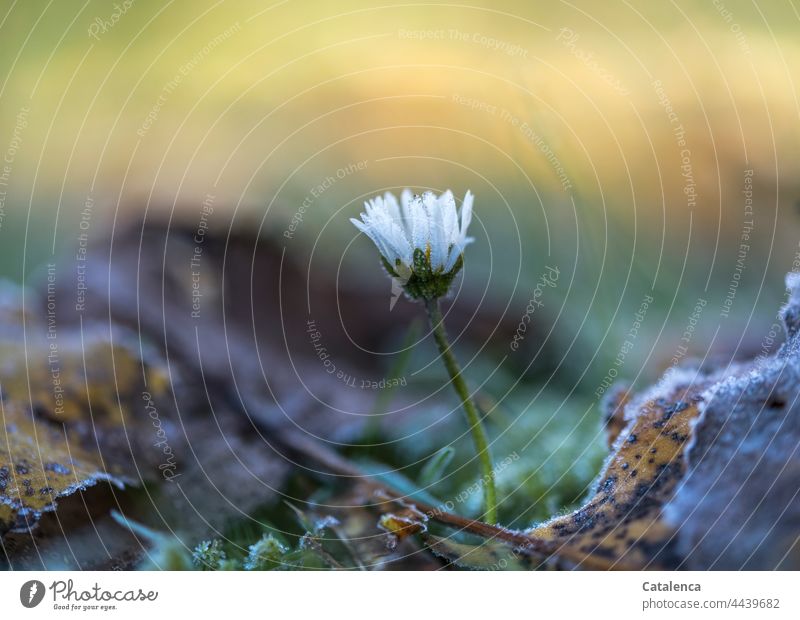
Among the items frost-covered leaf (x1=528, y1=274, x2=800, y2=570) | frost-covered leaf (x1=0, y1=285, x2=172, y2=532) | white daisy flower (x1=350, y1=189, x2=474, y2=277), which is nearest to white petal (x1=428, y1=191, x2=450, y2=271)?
white daisy flower (x1=350, y1=189, x2=474, y2=277)

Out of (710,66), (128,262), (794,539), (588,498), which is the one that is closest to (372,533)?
(588,498)

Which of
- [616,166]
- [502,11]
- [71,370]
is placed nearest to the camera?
[71,370]

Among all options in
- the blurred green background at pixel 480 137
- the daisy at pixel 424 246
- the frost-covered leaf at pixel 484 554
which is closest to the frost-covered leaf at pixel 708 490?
the frost-covered leaf at pixel 484 554

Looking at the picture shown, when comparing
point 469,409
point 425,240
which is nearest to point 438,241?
point 425,240

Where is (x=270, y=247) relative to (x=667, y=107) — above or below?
below
